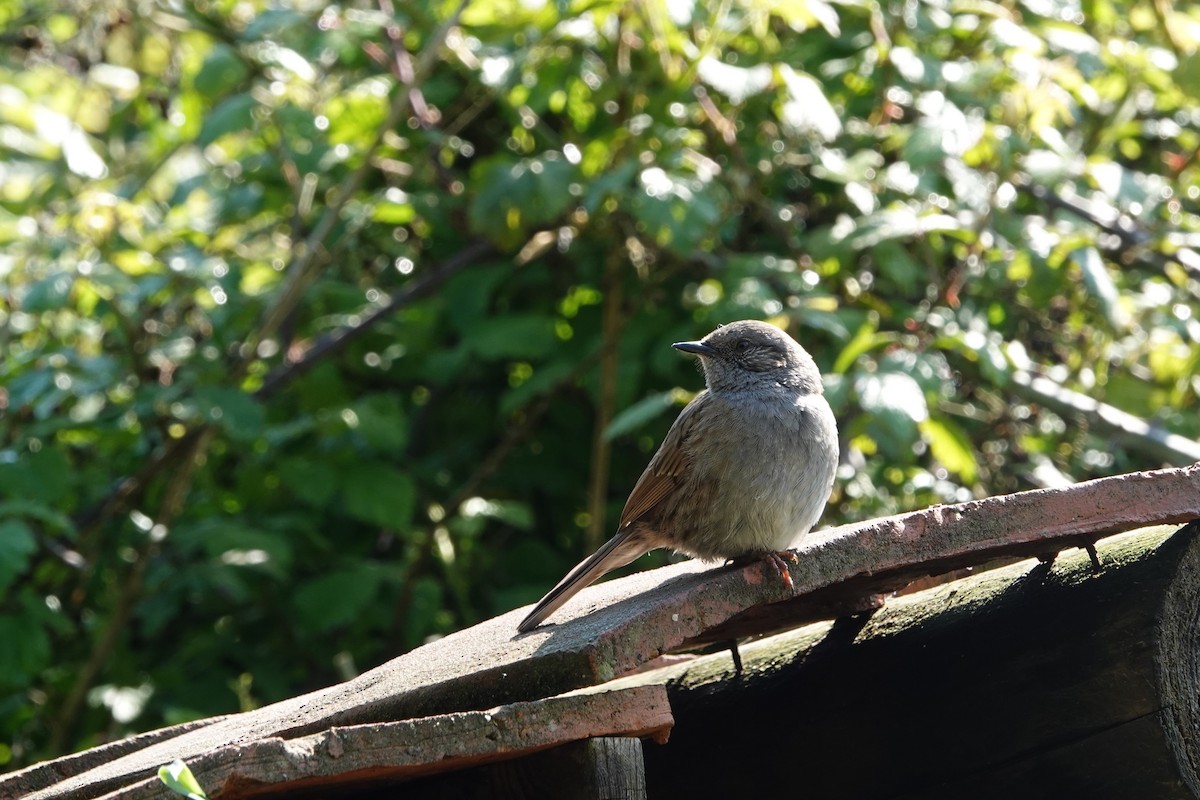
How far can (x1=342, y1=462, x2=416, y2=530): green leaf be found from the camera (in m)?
5.31

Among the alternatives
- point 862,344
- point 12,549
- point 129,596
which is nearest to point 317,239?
point 129,596

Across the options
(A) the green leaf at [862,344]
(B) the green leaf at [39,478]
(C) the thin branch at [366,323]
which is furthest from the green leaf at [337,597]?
(A) the green leaf at [862,344]

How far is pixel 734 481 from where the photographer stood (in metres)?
3.52

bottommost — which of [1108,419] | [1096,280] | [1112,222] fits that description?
[1108,419]

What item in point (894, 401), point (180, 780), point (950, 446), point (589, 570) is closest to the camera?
point (180, 780)

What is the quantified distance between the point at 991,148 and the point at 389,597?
3004 mm

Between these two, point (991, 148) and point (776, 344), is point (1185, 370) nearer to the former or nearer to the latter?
point (991, 148)

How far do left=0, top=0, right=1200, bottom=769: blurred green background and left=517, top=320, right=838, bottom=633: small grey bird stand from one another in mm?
751

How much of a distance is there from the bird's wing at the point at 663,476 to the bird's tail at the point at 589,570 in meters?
0.07

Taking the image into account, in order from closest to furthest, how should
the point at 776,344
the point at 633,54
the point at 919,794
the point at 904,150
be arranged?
the point at 919,794 < the point at 776,344 < the point at 904,150 < the point at 633,54

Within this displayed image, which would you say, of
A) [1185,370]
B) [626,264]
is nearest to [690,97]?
[626,264]

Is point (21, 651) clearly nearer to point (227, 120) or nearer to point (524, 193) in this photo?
point (227, 120)

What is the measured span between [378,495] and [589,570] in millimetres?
2314

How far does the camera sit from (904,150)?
185 inches
